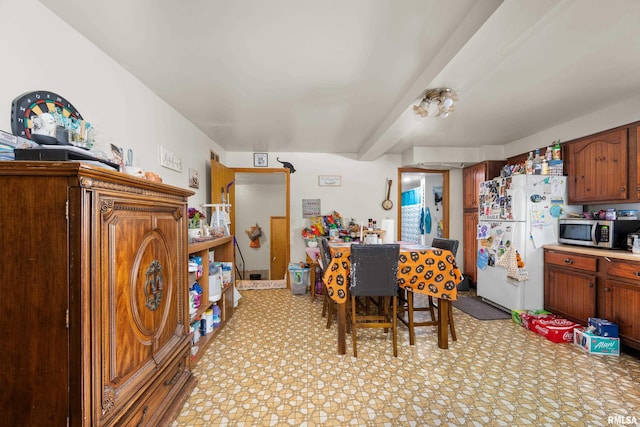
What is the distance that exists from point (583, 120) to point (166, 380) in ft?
14.7

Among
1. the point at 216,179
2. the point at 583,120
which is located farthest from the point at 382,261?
the point at 583,120

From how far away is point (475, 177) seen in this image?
4.30m

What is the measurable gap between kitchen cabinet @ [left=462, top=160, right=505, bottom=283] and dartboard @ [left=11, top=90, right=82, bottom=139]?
4.78 metres

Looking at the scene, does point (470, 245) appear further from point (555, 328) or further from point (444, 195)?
point (555, 328)

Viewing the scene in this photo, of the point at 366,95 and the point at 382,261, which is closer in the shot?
the point at 382,261

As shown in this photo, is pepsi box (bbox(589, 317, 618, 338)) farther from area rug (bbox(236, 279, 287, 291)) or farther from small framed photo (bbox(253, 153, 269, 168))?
small framed photo (bbox(253, 153, 269, 168))

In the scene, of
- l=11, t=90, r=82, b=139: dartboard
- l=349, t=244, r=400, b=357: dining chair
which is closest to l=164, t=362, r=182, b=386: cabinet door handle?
l=349, t=244, r=400, b=357: dining chair

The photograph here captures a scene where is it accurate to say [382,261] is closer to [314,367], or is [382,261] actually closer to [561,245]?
[314,367]

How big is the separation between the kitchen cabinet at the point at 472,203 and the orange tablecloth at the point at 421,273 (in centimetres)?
238

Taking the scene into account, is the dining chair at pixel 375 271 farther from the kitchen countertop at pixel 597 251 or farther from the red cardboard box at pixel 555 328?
the kitchen countertop at pixel 597 251

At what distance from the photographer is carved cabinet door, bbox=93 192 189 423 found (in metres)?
0.93

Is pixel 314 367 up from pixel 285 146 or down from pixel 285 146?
down

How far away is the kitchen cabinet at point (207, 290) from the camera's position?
2201 millimetres

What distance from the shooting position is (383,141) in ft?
11.1
